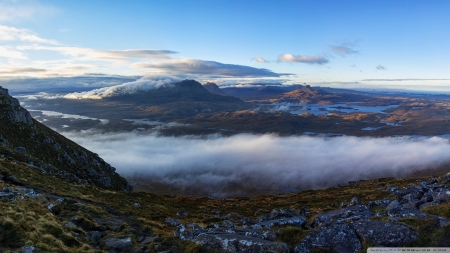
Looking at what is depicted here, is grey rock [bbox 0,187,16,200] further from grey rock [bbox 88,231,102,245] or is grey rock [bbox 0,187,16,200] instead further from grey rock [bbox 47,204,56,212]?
grey rock [bbox 88,231,102,245]

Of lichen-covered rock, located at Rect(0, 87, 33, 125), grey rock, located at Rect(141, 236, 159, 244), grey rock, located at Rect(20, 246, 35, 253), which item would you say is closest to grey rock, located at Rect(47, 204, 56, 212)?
grey rock, located at Rect(141, 236, 159, 244)

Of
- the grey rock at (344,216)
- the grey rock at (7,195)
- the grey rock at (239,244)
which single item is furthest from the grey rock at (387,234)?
the grey rock at (7,195)

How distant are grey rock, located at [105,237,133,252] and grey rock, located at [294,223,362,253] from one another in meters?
11.3

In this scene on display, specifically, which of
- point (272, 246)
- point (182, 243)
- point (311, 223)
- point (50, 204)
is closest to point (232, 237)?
point (272, 246)

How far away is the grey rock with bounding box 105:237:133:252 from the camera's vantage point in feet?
56.7

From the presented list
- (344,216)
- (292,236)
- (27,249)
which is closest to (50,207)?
(27,249)

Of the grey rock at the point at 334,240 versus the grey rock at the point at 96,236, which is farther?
the grey rock at the point at 96,236

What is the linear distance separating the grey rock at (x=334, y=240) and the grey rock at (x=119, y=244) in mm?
11326

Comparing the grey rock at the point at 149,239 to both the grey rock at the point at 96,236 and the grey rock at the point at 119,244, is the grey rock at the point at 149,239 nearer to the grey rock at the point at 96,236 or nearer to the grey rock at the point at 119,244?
the grey rock at the point at 119,244

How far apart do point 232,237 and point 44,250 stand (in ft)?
32.7

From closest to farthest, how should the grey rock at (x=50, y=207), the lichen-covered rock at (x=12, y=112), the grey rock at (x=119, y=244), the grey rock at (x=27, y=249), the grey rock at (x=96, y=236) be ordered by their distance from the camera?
the grey rock at (x=27, y=249) → the grey rock at (x=119, y=244) → the grey rock at (x=96, y=236) → the grey rock at (x=50, y=207) → the lichen-covered rock at (x=12, y=112)

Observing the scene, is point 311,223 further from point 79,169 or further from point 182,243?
point 79,169

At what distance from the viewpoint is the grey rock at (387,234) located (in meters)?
13.3

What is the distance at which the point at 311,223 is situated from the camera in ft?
68.0
